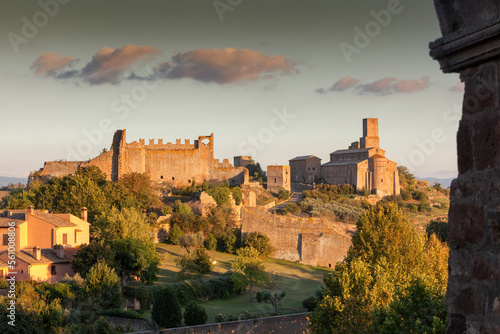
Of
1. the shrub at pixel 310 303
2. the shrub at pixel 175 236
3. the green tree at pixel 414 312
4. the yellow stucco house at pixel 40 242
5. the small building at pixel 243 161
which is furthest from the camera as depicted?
the small building at pixel 243 161

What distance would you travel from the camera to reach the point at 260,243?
128 ft

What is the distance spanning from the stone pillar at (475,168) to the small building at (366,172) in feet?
198

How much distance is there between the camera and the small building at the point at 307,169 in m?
67.9

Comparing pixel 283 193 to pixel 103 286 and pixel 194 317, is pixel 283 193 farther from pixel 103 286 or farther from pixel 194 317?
pixel 194 317

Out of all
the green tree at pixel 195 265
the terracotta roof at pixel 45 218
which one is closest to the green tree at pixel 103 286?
the green tree at pixel 195 265

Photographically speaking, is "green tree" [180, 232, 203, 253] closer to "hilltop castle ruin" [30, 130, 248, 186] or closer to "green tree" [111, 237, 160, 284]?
"green tree" [111, 237, 160, 284]

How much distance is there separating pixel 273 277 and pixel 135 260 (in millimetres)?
7907

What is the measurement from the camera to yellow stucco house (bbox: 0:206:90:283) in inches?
1083

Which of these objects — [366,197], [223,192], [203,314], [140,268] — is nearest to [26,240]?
[140,268]

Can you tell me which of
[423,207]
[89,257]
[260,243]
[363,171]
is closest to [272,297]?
[89,257]

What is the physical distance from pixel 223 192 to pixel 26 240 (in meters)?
16.6

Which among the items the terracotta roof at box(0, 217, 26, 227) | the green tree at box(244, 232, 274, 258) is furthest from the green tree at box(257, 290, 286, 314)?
the terracotta roof at box(0, 217, 26, 227)

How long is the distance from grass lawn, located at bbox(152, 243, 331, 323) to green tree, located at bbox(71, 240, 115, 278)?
3.21 meters

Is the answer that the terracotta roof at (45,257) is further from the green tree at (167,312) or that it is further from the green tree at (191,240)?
the green tree at (191,240)
